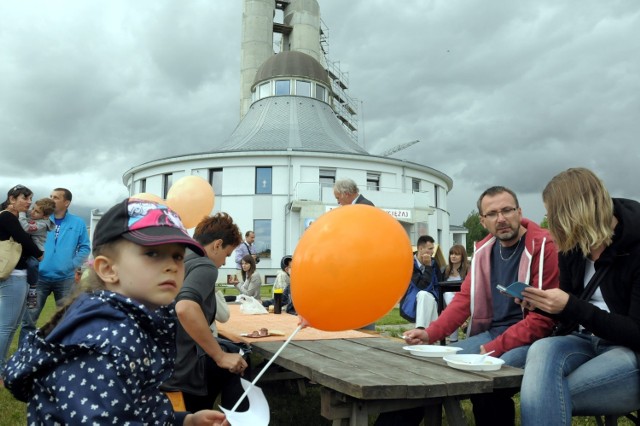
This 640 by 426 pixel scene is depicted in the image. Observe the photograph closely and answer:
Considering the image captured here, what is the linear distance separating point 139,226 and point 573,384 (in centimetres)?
209

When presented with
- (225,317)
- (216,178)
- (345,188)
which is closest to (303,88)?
(216,178)

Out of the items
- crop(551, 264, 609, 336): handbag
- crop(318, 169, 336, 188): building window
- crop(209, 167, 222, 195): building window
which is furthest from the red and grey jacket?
crop(209, 167, 222, 195): building window

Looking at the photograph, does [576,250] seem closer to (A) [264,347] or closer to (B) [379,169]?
(A) [264,347]

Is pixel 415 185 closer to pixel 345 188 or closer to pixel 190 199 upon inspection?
pixel 190 199

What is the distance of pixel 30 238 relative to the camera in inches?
193

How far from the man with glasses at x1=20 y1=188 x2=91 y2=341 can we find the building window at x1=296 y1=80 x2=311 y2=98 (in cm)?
2600

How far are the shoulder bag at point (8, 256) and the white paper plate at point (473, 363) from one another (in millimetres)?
4153

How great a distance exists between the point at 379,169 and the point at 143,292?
28041 millimetres

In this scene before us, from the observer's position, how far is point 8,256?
4637 mm

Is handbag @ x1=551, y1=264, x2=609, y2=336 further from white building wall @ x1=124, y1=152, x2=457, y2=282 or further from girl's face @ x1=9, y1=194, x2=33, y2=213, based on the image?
white building wall @ x1=124, y1=152, x2=457, y2=282

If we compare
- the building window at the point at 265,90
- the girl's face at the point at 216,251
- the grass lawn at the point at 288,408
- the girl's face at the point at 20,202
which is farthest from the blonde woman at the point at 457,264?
the building window at the point at 265,90

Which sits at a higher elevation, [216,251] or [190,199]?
[190,199]

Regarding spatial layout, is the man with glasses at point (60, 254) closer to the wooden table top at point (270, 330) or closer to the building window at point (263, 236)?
the wooden table top at point (270, 330)

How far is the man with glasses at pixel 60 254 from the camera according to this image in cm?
553
